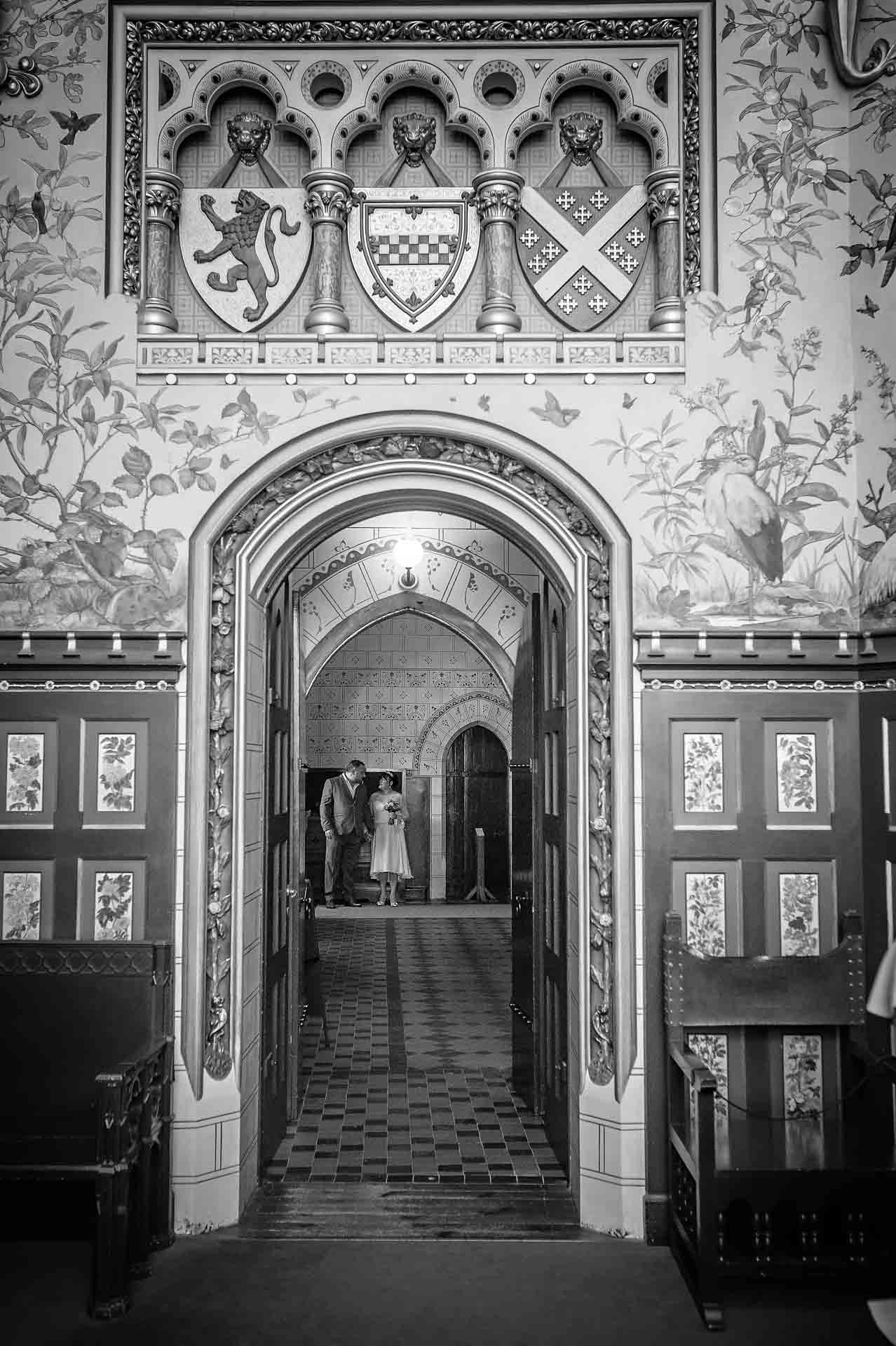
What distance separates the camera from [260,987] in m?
4.67

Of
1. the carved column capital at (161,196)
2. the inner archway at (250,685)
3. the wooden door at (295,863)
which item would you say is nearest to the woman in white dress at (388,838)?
the wooden door at (295,863)

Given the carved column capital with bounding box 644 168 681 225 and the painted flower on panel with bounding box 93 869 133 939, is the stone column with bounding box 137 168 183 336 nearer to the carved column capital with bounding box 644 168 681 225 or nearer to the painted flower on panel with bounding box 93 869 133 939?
the carved column capital with bounding box 644 168 681 225

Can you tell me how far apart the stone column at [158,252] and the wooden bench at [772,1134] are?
3.04 m

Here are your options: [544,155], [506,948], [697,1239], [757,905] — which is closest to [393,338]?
[544,155]

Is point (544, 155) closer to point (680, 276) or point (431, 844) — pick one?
point (680, 276)

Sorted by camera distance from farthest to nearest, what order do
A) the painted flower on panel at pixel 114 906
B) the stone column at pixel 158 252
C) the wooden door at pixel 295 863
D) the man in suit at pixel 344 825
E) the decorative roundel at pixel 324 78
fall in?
the man in suit at pixel 344 825 < the wooden door at pixel 295 863 < the decorative roundel at pixel 324 78 < the stone column at pixel 158 252 < the painted flower on panel at pixel 114 906

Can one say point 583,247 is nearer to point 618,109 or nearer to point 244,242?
point 618,109

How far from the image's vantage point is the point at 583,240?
4.53 metres

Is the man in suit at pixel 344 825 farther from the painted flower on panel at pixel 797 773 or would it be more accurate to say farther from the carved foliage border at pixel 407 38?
the carved foliage border at pixel 407 38

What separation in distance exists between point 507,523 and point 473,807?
31.7ft

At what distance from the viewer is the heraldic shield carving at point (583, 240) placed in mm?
4508

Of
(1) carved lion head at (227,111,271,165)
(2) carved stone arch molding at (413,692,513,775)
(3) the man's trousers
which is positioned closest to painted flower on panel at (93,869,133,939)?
(1) carved lion head at (227,111,271,165)

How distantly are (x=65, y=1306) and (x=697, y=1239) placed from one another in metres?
2.03

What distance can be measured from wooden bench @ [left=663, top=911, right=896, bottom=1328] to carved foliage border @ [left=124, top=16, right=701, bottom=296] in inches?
106
